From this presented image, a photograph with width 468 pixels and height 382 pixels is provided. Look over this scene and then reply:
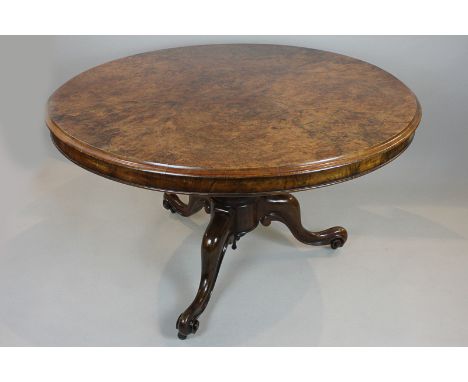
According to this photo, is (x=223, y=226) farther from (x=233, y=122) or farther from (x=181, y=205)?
(x=181, y=205)

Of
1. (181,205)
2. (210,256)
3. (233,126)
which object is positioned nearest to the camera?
(233,126)

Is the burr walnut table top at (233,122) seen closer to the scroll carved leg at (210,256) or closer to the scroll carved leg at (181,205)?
the scroll carved leg at (210,256)

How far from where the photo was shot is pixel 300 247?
2303 mm

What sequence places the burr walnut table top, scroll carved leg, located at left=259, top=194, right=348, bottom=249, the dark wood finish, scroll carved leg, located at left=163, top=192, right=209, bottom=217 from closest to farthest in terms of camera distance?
the burr walnut table top, the dark wood finish, scroll carved leg, located at left=259, top=194, right=348, bottom=249, scroll carved leg, located at left=163, top=192, right=209, bottom=217

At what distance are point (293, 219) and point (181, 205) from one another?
0.57 meters

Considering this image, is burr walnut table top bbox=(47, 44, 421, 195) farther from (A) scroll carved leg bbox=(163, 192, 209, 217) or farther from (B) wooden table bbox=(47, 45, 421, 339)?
(A) scroll carved leg bbox=(163, 192, 209, 217)

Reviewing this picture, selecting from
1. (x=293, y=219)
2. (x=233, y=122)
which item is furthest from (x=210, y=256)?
(x=233, y=122)

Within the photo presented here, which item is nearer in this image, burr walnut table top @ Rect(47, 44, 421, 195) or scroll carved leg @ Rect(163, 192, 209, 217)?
burr walnut table top @ Rect(47, 44, 421, 195)

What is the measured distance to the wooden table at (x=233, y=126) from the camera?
1.36 metres

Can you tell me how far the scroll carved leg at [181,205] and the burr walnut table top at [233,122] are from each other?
61 cm

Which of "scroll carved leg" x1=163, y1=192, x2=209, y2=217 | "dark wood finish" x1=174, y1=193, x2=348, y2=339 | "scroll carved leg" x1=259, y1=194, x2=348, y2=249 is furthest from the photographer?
"scroll carved leg" x1=163, y1=192, x2=209, y2=217

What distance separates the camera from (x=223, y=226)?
1903 mm

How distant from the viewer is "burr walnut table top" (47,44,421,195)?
1.35 meters


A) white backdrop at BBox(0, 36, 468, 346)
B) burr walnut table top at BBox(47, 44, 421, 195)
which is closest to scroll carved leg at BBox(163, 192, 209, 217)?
white backdrop at BBox(0, 36, 468, 346)
